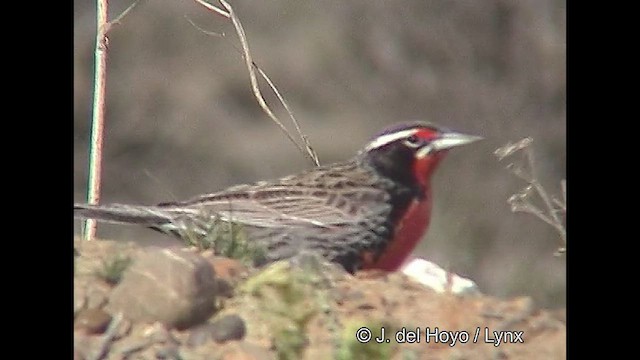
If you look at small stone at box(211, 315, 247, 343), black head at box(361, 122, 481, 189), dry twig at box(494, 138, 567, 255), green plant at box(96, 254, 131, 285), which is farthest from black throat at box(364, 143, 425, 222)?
green plant at box(96, 254, 131, 285)

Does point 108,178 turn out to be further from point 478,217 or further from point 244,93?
point 478,217

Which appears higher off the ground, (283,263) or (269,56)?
(269,56)

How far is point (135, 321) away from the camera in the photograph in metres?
5.84

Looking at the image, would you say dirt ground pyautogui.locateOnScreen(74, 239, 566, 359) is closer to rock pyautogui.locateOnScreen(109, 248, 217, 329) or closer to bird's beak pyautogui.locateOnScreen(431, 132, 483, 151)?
rock pyautogui.locateOnScreen(109, 248, 217, 329)

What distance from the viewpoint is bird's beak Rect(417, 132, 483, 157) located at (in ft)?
19.9

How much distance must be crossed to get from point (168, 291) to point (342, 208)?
79 centimetres

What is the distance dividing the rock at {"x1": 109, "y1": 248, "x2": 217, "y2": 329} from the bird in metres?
0.18

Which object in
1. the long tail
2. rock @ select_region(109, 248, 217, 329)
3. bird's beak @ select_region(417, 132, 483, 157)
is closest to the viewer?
rock @ select_region(109, 248, 217, 329)

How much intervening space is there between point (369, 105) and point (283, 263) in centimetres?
75

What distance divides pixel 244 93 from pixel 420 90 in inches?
28.5

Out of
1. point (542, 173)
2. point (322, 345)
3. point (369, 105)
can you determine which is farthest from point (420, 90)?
point (322, 345)

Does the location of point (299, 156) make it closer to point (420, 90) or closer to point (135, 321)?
point (420, 90)

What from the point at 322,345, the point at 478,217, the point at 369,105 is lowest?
the point at 322,345

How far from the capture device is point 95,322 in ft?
19.2
